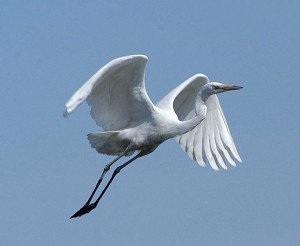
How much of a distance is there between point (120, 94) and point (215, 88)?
211 cm

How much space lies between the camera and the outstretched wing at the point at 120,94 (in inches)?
1184

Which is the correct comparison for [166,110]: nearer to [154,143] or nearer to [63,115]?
[154,143]

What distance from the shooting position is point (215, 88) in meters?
31.4

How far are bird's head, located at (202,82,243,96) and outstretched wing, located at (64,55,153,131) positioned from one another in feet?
4.17

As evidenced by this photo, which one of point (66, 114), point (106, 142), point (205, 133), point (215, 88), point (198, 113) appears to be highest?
point (66, 114)

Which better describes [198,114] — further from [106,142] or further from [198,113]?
[106,142]

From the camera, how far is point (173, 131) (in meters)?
31.3

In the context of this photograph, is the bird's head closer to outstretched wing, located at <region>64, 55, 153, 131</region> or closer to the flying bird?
the flying bird

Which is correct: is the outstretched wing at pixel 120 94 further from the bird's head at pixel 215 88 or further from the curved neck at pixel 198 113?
the bird's head at pixel 215 88

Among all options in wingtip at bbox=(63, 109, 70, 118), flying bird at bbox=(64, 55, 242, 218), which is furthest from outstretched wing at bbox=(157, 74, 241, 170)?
wingtip at bbox=(63, 109, 70, 118)

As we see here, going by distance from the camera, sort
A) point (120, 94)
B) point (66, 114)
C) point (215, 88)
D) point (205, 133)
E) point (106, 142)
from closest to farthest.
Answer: point (66, 114) < point (120, 94) < point (215, 88) < point (106, 142) < point (205, 133)

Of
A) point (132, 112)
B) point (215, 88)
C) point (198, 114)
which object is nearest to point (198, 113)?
point (198, 114)

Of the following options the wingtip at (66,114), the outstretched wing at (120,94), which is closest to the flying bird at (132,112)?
the outstretched wing at (120,94)

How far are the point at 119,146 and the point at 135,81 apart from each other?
181cm
